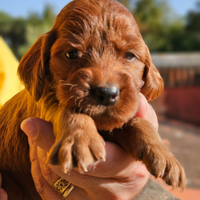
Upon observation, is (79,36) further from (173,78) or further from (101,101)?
(173,78)

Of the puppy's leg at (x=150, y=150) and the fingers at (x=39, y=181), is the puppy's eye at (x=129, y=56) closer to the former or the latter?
the puppy's leg at (x=150, y=150)

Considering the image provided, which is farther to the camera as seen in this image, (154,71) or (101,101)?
(154,71)

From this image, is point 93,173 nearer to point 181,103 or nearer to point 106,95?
point 106,95

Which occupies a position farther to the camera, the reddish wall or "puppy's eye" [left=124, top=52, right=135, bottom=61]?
the reddish wall

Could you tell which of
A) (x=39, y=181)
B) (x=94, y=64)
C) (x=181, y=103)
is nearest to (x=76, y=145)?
(x=94, y=64)

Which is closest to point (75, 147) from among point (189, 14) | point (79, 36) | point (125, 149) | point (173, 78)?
point (125, 149)

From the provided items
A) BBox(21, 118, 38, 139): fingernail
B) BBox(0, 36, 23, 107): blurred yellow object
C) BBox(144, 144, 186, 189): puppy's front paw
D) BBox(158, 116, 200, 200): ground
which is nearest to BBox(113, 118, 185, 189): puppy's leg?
BBox(144, 144, 186, 189): puppy's front paw

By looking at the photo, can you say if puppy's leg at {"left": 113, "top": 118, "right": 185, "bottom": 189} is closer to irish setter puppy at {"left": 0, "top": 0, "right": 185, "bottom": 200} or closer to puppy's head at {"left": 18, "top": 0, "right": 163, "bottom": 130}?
irish setter puppy at {"left": 0, "top": 0, "right": 185, "bottom": 200}
